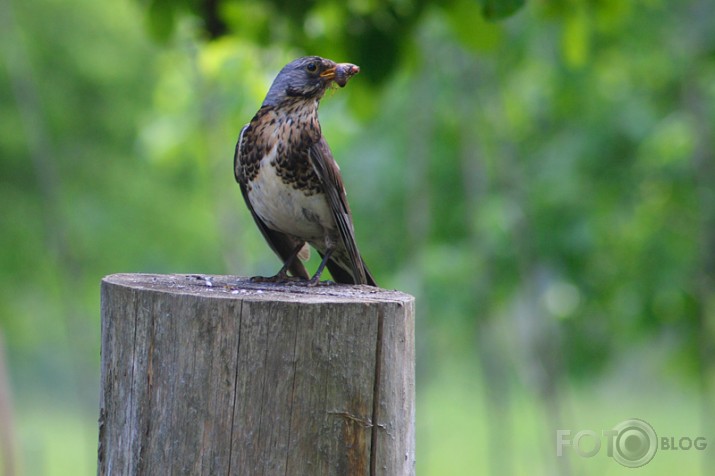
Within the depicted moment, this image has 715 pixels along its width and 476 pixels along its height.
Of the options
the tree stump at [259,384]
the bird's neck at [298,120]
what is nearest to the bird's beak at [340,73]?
the bird's neck at [298,120]

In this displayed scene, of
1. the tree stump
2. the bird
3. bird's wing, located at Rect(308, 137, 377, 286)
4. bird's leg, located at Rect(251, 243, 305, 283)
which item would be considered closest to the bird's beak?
the bird

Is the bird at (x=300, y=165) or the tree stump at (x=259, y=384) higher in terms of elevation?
the bird at (x=300, y=165)

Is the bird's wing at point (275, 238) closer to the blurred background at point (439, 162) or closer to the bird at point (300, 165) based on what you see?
the bird at point (300, 165)

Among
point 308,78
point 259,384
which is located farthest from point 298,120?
point 259,384

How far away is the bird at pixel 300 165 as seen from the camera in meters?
3.33

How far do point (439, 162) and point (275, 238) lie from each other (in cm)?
543

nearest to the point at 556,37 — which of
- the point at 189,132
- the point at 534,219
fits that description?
the point at 534,219

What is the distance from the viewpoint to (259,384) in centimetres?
222

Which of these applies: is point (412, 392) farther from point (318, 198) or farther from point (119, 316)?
point (318, 198)

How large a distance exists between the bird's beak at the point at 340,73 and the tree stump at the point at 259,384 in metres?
1.18

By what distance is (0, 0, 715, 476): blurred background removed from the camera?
4578 mm

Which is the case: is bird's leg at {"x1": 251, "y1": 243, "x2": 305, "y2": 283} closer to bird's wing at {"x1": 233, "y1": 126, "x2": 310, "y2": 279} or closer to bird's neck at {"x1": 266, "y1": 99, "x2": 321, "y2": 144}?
bird's wing at {"x1": 233, "y1": 126, "x2": 310, "y2": 279}

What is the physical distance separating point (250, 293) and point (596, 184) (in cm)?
611

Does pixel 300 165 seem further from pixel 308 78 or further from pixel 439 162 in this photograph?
pixel 439 162
